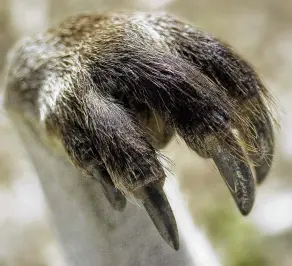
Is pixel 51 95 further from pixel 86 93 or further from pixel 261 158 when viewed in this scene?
pixel 261 158

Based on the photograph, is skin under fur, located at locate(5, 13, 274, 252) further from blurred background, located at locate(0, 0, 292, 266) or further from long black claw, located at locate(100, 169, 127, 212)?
blurred background, located at locate(0, 0, 292, 266)

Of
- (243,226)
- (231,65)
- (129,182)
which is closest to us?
(129,182)

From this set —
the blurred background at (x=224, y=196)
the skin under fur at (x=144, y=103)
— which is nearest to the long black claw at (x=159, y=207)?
the skin under fur at (x=144, y=103)

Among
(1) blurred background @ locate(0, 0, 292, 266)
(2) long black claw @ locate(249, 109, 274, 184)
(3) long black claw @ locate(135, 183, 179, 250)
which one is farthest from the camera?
(1) blurred background @ locate(0, 0, 292, 266)

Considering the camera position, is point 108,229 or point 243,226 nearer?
point 108,229

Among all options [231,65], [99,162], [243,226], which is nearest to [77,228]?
[99,162]

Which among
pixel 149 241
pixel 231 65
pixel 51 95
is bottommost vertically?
pixel 149 241

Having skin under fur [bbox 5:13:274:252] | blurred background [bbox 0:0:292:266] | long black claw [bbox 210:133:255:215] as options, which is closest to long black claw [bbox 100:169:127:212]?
skin under fur [bbox 5:13:274:252]

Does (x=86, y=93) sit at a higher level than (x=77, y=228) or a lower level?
higher
